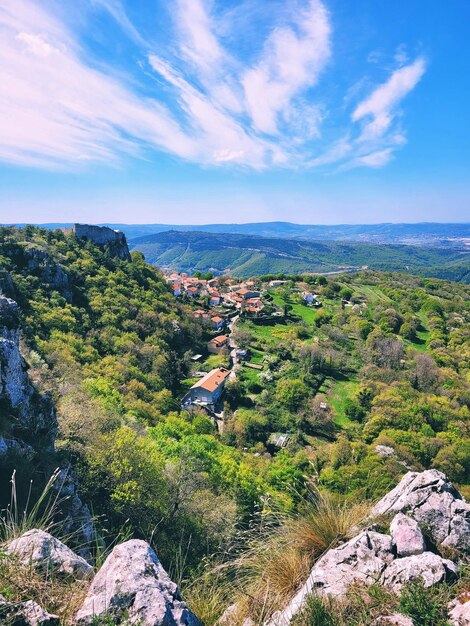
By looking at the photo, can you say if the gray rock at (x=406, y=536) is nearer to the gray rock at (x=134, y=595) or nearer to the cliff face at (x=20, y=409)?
the gray rock at (x=134, y=595)

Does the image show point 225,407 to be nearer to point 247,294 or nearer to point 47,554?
point 47,554

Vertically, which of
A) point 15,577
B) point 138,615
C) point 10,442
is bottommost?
point 10,442

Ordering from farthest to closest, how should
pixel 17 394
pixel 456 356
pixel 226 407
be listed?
pixel 456 356, pixel 226 407, pixel 17 394

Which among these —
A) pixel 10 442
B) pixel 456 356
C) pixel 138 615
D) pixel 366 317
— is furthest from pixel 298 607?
pixel 366 317

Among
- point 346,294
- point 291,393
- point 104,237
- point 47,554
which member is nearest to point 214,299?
point 104,237

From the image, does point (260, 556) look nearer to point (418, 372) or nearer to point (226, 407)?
point (226, 407)

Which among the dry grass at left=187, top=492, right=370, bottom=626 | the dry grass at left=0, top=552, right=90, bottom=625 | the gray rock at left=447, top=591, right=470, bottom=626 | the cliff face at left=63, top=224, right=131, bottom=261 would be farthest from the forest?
the cliff face at left=63, top=224, right=131, bottom=261

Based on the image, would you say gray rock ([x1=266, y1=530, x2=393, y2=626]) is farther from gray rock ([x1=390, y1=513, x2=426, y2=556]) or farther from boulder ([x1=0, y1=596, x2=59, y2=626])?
boulder ([x1=0, y1=596, x2=59, y2=626])
